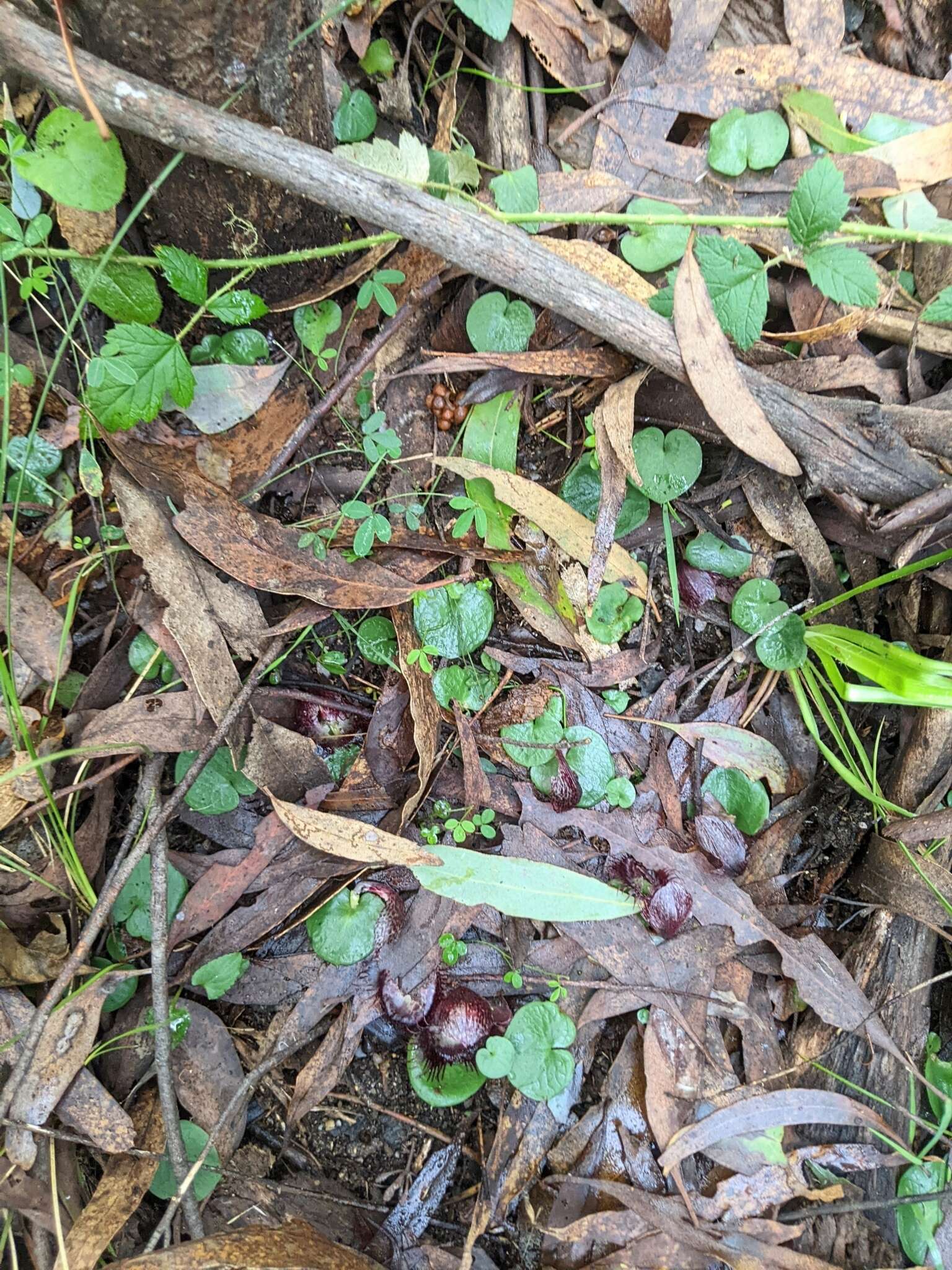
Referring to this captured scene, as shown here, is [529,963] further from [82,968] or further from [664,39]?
[664,39]

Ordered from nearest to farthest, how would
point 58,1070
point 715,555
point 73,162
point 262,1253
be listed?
point 73,162 → point 262,1253 → point 58,1070 → point 715,555

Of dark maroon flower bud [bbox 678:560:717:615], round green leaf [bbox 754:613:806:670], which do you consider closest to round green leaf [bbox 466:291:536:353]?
dark maroon flower bud [bbox 678:560:717:615]

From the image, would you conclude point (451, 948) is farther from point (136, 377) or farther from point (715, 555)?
point (136, 377)

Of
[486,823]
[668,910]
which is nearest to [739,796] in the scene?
[668,910]

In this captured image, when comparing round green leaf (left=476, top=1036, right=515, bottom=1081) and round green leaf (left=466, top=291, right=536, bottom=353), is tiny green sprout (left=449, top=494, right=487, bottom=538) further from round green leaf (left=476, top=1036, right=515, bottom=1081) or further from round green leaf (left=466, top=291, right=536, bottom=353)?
round green leaf (left=476, top=1036, right=515, bottom=1081)

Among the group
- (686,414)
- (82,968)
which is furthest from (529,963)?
(686,414)

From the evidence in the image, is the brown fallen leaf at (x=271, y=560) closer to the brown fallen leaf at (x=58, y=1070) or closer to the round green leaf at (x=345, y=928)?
the round green leaf at (x=345, y=928)
